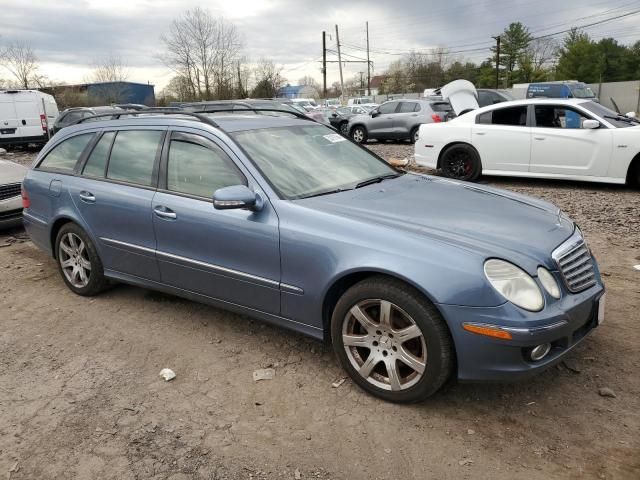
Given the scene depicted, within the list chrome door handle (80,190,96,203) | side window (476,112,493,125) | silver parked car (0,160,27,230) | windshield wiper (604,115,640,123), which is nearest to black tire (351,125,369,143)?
side window (476,112,493,125)

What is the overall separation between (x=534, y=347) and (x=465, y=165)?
7.39 meters

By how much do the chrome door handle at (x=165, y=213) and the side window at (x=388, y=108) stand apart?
14.8m

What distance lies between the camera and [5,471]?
8.57ft

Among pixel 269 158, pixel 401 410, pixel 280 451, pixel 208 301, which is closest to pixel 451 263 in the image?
pixel 401 410

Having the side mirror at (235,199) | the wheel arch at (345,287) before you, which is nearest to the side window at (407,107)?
the side mirror at (235,199)

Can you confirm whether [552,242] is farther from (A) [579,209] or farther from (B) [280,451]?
(A) [579,209]

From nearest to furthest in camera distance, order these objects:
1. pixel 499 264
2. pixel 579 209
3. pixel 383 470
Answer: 1. pixel 383 470
2. pixel 499 264
3. pixel 579 209

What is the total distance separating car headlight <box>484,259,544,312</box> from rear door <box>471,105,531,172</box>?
6.83 metres

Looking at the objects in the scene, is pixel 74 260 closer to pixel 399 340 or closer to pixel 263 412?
pixel 263 412

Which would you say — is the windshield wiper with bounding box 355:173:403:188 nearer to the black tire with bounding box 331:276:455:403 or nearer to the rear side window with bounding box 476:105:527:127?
the black tire with bounding box 331:276:455:403

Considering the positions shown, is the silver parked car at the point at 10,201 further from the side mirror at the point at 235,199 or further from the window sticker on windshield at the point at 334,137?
the side mirror at the point at 235,199

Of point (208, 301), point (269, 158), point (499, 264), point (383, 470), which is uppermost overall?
point (269, 158)

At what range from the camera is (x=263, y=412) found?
9.92 feet

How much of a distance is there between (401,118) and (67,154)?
45.0 feet
